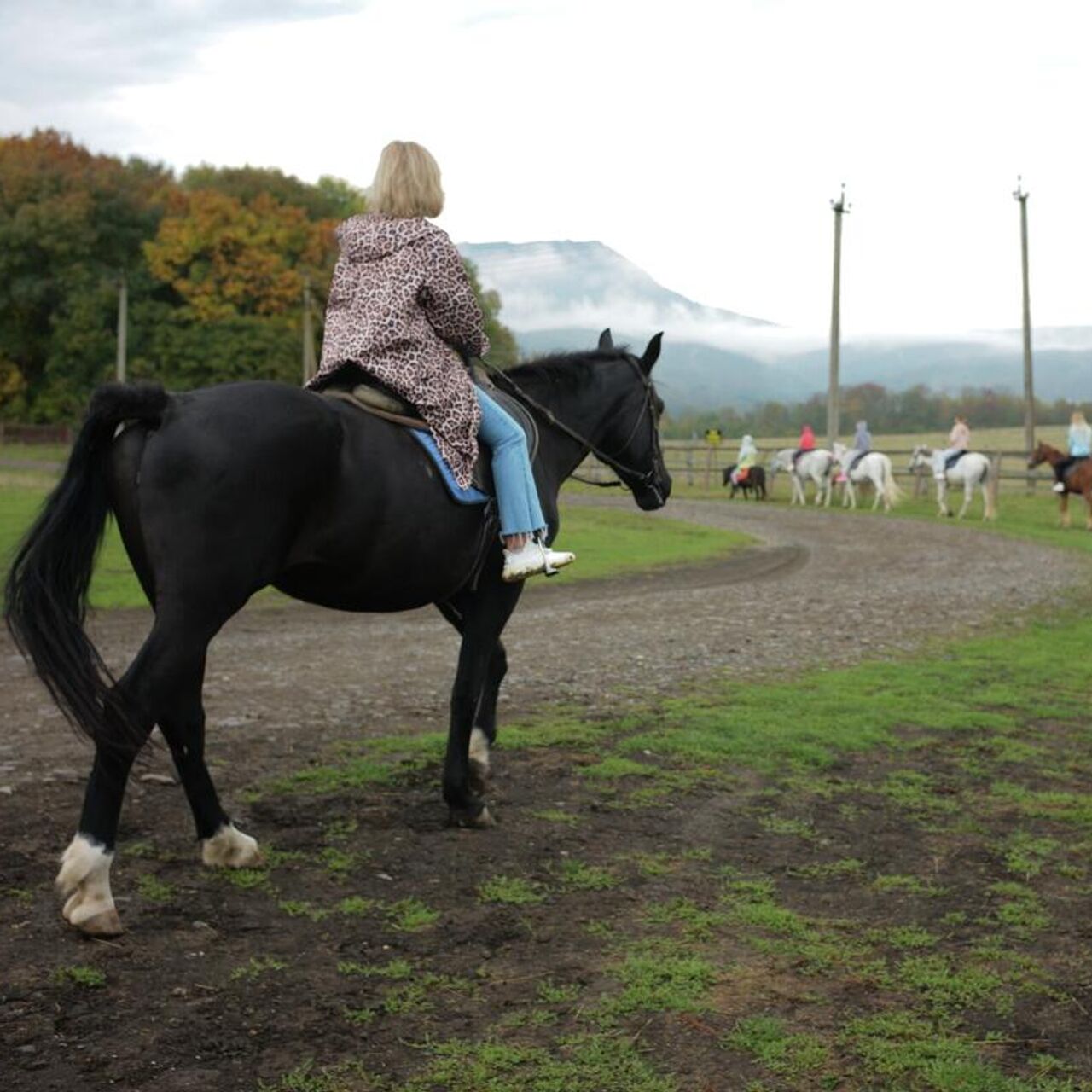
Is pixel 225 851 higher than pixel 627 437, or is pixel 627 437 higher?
pixel 627 437

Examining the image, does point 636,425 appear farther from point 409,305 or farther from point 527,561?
point 409,305

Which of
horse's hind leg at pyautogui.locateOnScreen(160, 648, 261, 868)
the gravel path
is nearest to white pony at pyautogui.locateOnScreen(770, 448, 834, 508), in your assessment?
the gravel path

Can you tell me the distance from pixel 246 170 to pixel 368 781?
6262cm

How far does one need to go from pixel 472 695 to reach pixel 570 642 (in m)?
5.71

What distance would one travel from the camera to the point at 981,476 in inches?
1297

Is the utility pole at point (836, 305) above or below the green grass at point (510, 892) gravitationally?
above

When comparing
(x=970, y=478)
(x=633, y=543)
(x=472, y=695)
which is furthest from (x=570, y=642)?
(x=970, y=478)

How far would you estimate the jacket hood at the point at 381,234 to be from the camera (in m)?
5.99

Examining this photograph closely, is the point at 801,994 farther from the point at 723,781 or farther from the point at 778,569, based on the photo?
the point at 778,569

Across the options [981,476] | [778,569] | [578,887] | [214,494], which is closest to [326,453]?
[214,494]

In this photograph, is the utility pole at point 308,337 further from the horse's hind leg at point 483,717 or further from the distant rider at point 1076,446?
the horse's hind leg at point 483,717

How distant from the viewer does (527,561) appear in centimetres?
635

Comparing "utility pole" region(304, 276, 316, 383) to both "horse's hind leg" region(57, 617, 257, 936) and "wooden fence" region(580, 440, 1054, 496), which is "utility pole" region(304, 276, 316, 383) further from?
"horse's hind leg" region(57, 617, 257, 936)

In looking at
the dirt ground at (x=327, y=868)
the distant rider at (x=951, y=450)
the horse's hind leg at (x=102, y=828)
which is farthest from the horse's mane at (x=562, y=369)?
the distant rider at (x=951, y=450)
